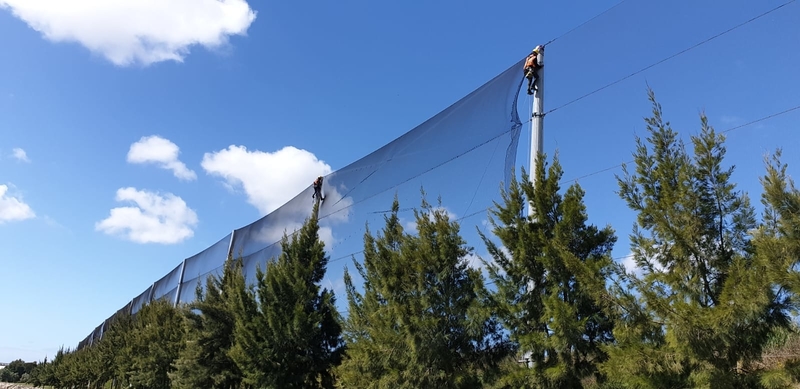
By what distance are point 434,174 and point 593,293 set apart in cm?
498

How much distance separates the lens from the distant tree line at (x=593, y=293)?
4.38 metres

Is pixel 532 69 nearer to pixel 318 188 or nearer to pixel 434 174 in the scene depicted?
pixel 434 174

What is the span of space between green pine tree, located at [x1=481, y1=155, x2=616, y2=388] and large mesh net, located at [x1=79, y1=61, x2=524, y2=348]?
1513 mm

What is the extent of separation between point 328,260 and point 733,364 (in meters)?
9.31

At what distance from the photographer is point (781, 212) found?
4.29 m

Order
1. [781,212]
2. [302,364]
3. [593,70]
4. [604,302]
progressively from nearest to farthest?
[781,212], [604,302], [593,70], [302,364]

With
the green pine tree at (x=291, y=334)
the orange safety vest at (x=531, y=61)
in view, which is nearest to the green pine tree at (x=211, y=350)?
the green pine tree at (x=291, y=334)

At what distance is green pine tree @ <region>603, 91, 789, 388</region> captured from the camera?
14.3 feet

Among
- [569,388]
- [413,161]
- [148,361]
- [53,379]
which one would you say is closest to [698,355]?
[569,388]

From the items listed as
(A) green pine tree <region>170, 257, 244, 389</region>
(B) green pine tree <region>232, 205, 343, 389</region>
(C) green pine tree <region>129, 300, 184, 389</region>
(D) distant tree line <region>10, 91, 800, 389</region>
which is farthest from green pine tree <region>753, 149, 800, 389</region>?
(C) green pine tree <region>129, 300, 184, 389</region>

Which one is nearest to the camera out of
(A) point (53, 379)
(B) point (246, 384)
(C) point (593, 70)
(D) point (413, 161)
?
(C) point (593, 70)

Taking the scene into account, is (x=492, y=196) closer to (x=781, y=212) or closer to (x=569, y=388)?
(x=569, y=388)

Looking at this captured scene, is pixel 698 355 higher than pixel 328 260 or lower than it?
lower

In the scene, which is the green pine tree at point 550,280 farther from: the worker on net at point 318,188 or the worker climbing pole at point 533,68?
the worker on net at point 318,188
